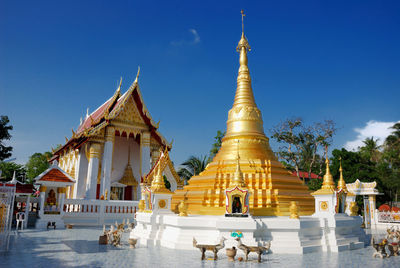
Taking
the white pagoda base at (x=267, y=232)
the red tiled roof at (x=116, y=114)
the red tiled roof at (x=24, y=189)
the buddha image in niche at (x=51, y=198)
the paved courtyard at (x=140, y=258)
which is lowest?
the paved courtyard at (x=140, y=258)

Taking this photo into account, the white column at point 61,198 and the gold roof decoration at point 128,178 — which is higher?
the gold roof decoration at point 128,178

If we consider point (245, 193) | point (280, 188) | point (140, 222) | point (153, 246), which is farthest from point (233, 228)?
point (140, 222)

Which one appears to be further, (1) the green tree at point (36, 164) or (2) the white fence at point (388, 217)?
(1) the green tree at point (36, 164)

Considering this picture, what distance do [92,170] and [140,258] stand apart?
12907mm

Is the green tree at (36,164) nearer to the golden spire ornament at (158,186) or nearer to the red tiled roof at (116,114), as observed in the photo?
the red tiled roof at (116,114)

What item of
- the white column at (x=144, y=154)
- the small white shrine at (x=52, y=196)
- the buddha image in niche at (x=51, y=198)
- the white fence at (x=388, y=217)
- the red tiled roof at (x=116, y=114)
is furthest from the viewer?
the white column at (x=144, y=154)

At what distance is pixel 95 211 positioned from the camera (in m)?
17.5

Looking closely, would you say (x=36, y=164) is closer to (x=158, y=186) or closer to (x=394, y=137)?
(x=158, y=186)

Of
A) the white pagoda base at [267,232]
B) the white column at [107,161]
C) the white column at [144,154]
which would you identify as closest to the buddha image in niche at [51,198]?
the white column at [107,161]

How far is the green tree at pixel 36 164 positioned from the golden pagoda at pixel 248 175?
113ft

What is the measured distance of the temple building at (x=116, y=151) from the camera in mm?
19766

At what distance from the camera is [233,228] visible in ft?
28.7

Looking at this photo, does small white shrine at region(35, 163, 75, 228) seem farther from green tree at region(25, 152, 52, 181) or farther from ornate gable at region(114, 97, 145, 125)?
green tree at region(25, 152, 52, 181)

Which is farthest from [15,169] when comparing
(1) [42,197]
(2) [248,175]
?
(2) [248,175]
